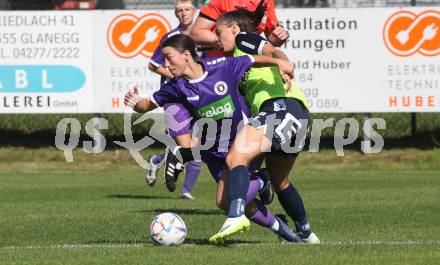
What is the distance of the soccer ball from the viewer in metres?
7.57

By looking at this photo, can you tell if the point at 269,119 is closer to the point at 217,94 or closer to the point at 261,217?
the point at 217,94

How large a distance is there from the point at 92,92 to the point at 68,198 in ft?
14.6

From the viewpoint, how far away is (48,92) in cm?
1703

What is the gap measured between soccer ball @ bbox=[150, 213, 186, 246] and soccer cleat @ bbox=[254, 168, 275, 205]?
772 mm

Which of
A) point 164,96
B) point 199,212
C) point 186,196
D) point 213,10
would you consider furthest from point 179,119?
point 164,96

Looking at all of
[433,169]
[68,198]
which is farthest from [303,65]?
[68,198]

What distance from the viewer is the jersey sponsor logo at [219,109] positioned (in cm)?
795

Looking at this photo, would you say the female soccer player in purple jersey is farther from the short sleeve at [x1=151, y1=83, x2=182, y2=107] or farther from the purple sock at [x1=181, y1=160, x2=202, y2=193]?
the purple sock at [x1=181, y1=160, x2=202, y2=193]

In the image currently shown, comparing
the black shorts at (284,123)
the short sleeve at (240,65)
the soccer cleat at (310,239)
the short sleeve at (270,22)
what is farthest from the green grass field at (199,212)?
the short sleeve at (270,22)

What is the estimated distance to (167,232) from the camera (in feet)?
24.8

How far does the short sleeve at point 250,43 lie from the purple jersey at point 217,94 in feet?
0.30

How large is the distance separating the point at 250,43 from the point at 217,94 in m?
0.51

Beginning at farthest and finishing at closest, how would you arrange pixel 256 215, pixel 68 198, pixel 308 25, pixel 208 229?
pixel 308 25 < pixel 68 198 < pixel 208 229 < pixel 256 215

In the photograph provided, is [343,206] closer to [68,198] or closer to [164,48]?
[68,198]
